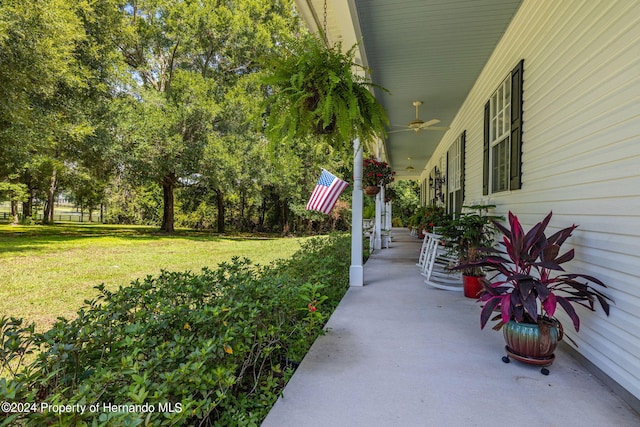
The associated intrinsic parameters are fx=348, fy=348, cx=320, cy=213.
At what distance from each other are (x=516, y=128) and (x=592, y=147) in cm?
153

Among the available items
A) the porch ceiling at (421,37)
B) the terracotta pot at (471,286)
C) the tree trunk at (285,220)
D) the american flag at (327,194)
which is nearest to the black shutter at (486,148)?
the porch ceiling at (421,37)

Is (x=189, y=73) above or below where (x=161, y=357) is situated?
above

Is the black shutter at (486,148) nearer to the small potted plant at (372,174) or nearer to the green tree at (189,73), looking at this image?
the small potted plant at (372,174)

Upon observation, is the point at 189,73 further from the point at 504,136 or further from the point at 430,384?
the point at 430,384

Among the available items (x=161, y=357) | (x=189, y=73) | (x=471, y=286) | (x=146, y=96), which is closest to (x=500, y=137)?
(x=471, y=286)

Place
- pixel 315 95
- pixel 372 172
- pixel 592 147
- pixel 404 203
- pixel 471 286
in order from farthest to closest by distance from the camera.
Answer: pixel 404 203
pixel 372 172
pixel 471 286
pixel 315 95
pixel 592 147

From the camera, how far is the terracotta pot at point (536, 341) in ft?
6.58

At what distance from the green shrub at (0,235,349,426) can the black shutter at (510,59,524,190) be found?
2503 mm

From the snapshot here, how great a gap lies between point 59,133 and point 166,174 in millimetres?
3408

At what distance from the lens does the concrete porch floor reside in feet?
5.21

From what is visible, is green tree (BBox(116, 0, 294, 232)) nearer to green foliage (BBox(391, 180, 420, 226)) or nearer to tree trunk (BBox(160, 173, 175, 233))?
tree trunk (BBox(160, 173, 175, 233))

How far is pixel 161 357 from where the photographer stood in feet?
4.34

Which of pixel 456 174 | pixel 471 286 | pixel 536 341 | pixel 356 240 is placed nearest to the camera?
pixel 536 341

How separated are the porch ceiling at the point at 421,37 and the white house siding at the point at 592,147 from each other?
19.9 inches
